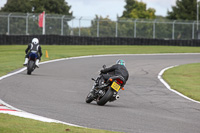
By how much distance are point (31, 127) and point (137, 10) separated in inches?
3956

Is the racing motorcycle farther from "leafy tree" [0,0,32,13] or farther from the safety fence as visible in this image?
"leafy tree" [0,0,32,13]

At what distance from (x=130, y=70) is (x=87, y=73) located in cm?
271

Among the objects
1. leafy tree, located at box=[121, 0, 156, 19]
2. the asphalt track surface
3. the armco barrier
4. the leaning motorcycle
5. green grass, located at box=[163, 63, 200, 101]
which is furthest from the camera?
leafy tree, located at box=[121, 0, 156, 19]

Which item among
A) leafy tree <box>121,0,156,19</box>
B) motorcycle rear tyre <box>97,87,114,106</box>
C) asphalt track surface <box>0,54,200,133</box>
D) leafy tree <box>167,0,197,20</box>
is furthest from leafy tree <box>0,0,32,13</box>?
motorcycle rear tyre <box>97,87,114,106</box>

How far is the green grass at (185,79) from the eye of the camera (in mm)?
14333

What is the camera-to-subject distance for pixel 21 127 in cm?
686

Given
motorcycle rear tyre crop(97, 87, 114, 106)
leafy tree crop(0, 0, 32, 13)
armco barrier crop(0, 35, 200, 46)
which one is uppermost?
leafy tree crop(0, 0, 32, 13)

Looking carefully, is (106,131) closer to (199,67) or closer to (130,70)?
(130,70)

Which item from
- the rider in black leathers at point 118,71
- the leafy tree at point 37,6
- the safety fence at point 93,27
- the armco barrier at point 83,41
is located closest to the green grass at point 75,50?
the armco barrier at point 83,41

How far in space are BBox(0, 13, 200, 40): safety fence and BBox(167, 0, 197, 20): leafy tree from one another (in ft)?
136

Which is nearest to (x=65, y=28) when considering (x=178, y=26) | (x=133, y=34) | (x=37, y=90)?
(x=133, y=34)

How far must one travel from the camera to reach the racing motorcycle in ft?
34.9

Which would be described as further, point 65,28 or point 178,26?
point 178,26

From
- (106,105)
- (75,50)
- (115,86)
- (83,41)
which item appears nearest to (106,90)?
(106,105)
